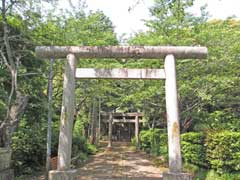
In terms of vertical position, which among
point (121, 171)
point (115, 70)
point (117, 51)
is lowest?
point (121, 171)

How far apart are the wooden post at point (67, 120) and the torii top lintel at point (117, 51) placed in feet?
0.80

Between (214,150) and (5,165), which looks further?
(214,150)

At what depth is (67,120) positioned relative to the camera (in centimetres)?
730

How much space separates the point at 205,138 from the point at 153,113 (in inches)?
337

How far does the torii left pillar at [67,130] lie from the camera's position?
6.98 meters

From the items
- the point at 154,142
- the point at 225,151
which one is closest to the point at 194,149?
the point at 225,151

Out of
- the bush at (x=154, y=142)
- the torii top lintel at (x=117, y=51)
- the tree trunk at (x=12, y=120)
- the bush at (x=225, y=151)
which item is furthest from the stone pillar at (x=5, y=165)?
the bush at (x=154, y=142)

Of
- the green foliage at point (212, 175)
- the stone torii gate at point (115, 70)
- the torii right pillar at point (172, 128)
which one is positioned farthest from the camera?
the green foliage at point (212, 175)

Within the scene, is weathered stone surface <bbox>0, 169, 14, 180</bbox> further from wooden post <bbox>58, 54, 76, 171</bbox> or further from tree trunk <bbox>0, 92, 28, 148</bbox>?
wooden post <bbox>58, 54, 76, 171</bbox>

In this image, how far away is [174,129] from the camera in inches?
283

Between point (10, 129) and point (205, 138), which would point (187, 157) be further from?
point (10, 129)

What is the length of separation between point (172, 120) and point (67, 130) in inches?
104

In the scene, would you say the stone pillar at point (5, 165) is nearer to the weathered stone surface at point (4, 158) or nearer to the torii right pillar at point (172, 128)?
the weathered stone surface at point (4, 158)

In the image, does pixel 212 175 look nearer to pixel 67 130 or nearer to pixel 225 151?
pixel 225 151
